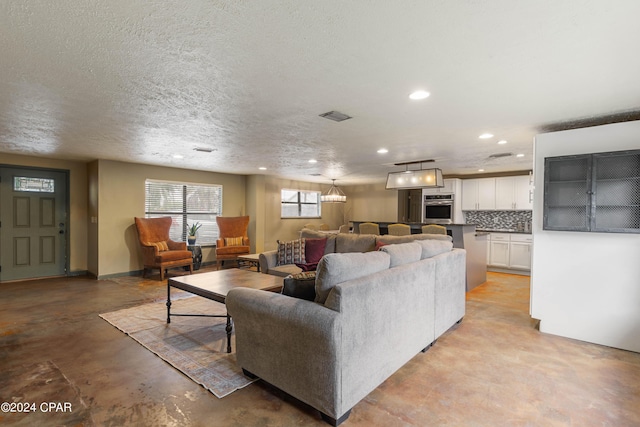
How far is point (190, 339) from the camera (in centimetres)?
320

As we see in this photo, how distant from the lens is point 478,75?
220 cm

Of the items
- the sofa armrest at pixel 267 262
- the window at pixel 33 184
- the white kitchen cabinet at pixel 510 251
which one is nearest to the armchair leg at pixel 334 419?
the sofa armrest at pixel 267 262

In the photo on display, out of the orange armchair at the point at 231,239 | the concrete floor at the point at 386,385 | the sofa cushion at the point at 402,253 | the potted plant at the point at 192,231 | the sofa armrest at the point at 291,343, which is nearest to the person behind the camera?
the sofa armrest at the point at 291,343

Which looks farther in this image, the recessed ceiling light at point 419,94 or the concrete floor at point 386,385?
the recessed ceiling light at point 419,94

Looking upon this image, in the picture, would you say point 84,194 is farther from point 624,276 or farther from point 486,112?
point 624,276

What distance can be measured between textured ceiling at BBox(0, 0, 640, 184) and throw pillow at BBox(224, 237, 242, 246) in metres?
3.71

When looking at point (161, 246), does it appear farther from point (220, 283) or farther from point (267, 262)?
point (220, 283)

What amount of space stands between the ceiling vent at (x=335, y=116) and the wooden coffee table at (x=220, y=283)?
1805 millimetres

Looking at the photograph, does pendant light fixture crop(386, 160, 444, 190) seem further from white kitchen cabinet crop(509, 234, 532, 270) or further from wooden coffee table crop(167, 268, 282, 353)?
wooden coffee table crop(167, 268, 282, 353)

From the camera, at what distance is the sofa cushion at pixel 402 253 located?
8.82 ft

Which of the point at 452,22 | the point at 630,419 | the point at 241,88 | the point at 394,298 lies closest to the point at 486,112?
the point at 452,22

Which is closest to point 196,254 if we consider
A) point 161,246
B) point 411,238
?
point 161,246

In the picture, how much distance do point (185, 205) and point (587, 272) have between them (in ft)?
23.4

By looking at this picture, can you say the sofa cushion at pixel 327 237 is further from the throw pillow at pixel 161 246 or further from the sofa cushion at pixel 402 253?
the throw pillow at pixel 161 246
